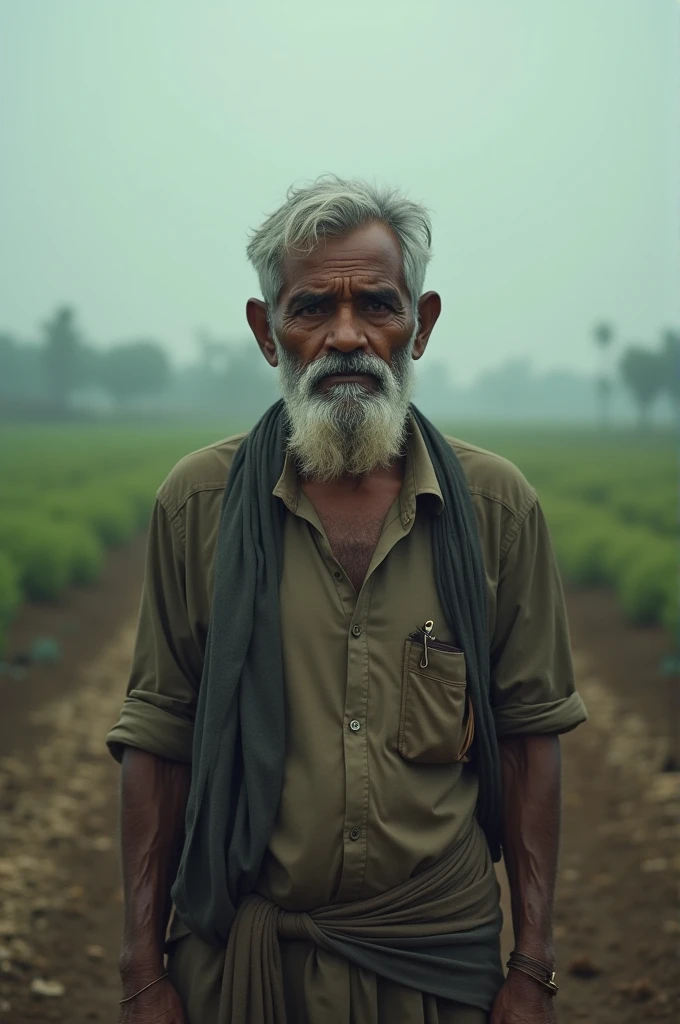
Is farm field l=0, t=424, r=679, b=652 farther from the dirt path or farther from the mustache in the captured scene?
the mustache

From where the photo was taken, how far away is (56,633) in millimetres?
7375

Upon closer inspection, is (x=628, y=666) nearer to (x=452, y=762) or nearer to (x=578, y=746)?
(x=578, y=746)

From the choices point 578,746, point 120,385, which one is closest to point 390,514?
point 578,746

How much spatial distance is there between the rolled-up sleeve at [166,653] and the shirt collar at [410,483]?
0.25 meters

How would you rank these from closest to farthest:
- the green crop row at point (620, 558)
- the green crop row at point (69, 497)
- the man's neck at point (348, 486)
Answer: the man's neck at point (348, 486) → the green crop row at point (69, 497) → the green crop row at point (620, 558)

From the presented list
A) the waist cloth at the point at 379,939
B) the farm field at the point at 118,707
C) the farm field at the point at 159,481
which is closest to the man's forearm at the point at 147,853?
the waist cloth at the point at 379,939

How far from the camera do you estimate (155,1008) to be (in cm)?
205

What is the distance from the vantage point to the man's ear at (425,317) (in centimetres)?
229

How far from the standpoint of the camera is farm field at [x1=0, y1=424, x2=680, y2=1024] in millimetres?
3957

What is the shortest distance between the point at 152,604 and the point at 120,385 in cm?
615

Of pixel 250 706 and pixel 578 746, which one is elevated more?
pixel 250 706

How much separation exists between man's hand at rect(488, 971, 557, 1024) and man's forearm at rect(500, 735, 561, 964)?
3.3 inches

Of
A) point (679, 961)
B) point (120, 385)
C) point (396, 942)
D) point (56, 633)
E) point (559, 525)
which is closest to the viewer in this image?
point (396, 942)

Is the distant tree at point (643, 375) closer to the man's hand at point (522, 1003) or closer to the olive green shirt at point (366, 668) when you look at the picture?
the olive green shirt at point (366, 668)
